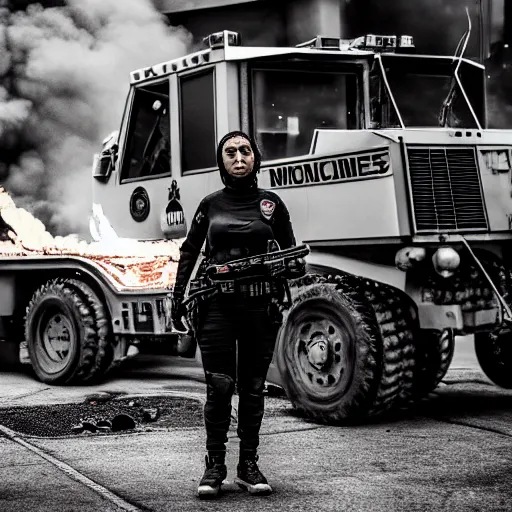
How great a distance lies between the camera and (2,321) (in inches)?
432

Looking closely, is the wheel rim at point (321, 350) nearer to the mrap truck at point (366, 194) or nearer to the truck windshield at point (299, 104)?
the mrap truck at point (366, 194)

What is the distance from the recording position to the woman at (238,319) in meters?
5.64

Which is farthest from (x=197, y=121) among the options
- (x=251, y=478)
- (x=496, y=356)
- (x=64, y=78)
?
(x=64, y=78)

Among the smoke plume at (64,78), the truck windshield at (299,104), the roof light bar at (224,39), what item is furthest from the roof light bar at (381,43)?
the smoke plume at (64,78)

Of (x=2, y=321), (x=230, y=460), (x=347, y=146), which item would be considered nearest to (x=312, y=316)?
(x=347, y=146)

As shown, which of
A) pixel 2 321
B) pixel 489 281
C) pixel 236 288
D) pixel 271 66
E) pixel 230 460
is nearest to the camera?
pixel 236 288

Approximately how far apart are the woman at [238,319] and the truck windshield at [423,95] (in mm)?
3155

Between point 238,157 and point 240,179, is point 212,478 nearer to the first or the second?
point 240,179

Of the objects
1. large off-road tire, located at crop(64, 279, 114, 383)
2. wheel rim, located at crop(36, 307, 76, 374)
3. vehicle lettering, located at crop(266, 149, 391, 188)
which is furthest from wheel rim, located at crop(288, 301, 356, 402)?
wheel rim, located at crop(36, 307, 76, 374)

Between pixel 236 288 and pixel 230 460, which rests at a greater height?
pixel 236 288

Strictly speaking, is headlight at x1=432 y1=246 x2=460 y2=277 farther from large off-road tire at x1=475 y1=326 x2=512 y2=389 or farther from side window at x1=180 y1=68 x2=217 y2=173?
side window at x1=180 y1=68 x2=217 y2=173

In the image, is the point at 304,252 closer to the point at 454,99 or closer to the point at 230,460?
the point at 230,460

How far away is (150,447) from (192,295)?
5.19 ft

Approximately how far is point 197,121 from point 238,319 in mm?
3734
